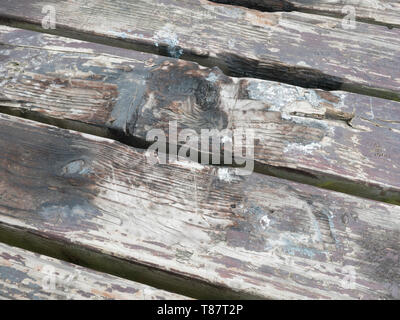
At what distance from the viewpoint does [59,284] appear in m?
1.08

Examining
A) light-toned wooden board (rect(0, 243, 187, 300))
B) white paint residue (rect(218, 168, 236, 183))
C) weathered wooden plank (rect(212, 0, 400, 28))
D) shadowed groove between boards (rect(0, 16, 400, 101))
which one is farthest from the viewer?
weathered wooden plank (rect(212, 0, 400, 28))

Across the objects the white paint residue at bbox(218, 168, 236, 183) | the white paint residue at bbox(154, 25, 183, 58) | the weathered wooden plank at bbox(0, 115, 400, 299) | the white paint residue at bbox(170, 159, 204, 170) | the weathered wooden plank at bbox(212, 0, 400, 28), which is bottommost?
the weathered wooden plank at bbox(0, 115, 400, 299)

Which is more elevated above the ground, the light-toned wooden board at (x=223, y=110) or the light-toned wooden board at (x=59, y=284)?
the light-toned wooden board at (x=223, y=110)

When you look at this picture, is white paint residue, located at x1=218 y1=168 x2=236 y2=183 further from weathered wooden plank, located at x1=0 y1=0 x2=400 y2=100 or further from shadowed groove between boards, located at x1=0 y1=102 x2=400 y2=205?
weathered wooden plank, located at x1=0 y1=0 x2=400 y2=100

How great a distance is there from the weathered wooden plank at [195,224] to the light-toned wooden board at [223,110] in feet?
0.31

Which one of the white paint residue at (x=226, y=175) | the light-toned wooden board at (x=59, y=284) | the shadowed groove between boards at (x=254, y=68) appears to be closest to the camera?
the light-toned wooden board at (x=59, y=284)

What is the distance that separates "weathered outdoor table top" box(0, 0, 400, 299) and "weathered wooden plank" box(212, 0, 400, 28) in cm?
17

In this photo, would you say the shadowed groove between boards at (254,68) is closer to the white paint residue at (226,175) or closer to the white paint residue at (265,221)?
the white paint residue at (226,175)

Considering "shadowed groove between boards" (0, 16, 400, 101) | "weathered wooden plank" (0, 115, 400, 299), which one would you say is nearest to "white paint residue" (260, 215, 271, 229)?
"weathered wooden plank" (0, 115, 400, 299)

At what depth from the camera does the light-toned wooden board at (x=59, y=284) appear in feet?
3.50

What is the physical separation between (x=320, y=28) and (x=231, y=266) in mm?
1268

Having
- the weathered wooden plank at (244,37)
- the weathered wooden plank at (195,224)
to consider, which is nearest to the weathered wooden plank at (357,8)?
the weathered wooden plank at (244,37)

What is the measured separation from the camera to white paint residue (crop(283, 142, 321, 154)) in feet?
4.20

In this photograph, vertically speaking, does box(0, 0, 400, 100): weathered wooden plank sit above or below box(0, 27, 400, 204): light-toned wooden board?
above
